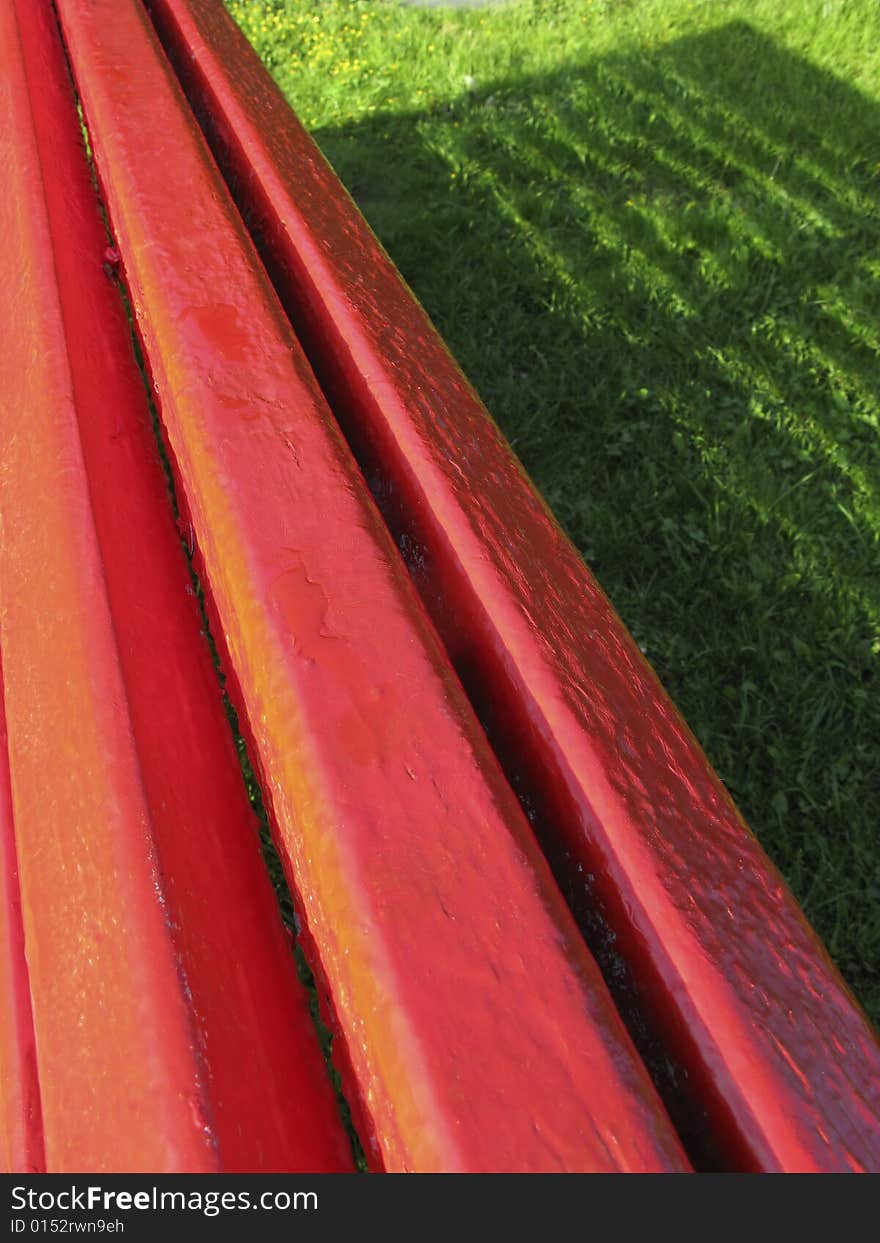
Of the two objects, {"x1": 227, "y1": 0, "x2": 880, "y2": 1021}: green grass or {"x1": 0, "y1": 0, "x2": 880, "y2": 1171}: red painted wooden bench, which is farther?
{"x1": 227, "y1": 0, "x2": 880, "y2": 1021}: green grass

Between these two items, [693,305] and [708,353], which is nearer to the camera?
[708,353]

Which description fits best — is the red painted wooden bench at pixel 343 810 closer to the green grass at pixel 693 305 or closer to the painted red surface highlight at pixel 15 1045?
the painted red surface highlight at pixel 15 1045

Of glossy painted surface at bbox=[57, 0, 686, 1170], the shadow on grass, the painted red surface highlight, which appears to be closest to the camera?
glossy painted surface at bbox=[57, 0, 686, 1170]

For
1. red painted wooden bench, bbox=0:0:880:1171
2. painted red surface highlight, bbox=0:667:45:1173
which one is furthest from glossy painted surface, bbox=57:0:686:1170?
painted red surface highlight, bbox=0:667:45:1173

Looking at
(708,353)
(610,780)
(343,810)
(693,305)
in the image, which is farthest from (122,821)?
(693,305)

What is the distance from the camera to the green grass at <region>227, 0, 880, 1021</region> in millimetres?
2512

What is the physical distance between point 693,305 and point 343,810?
305 cm

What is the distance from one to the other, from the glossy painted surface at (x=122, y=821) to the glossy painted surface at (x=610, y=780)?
0.36m

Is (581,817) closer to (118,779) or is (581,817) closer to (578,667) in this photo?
(578,667)

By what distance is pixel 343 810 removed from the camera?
3.05ft

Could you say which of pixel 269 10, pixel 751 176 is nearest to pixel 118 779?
pixel 751 176

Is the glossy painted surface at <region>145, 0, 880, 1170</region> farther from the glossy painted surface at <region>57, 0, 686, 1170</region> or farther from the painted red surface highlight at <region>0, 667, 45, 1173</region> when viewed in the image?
the painted red surface highlight at <region>0, 667, 45, 1173</region>

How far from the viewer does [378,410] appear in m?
1.42

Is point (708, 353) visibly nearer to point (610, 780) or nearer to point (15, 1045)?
point (610, 780)
